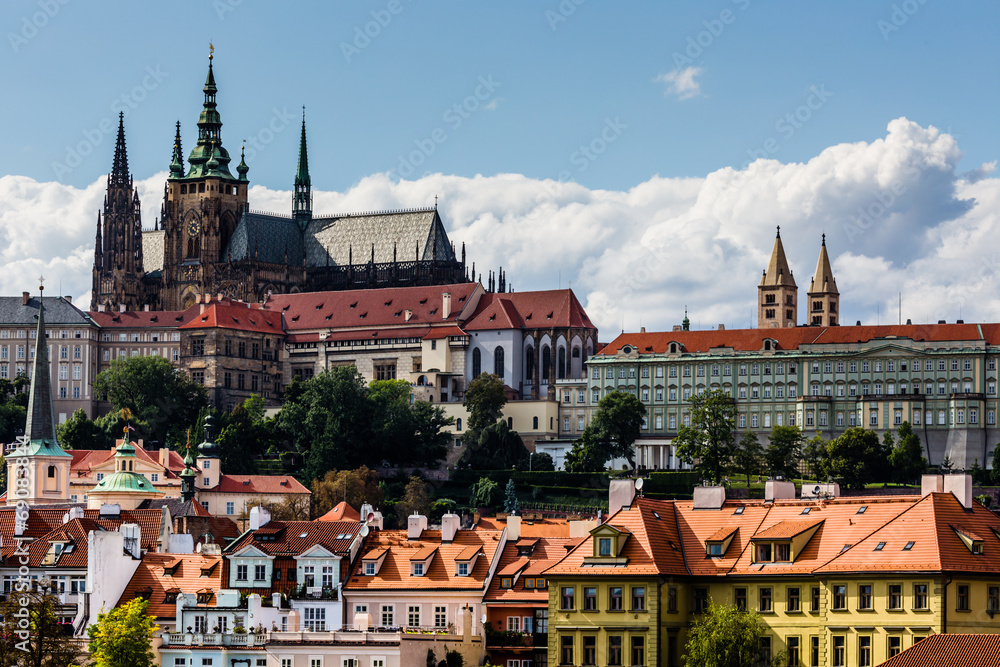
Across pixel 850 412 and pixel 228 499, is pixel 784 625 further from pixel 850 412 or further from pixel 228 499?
pixel 850 412

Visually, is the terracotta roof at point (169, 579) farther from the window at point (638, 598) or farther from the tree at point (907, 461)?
the tree at point (907, 461)

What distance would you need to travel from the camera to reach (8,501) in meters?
129

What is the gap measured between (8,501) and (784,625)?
70.3 metres

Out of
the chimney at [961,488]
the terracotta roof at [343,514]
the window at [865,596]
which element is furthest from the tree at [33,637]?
the terracotta roof at [343,514]

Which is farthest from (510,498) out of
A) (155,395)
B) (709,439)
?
(155,395)

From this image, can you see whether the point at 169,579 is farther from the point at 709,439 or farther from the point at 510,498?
the point at 709,439

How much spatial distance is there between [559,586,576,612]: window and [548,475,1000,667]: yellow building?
89 millimetres

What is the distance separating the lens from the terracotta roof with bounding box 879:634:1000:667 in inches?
2366

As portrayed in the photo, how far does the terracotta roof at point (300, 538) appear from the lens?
84062 millimetres

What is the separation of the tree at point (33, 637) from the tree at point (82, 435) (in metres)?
105

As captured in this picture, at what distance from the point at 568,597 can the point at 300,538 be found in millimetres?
17367

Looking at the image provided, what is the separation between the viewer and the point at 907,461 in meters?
162

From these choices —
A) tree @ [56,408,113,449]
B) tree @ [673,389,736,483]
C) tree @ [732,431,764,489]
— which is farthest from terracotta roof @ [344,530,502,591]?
tree @ [56,408,113,449]

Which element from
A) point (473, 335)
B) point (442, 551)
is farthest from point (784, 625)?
point (473, 335)
